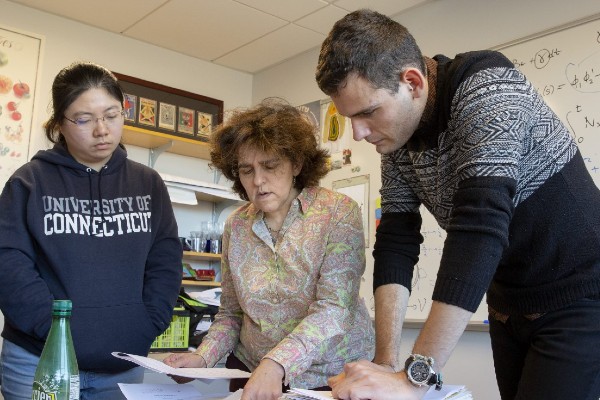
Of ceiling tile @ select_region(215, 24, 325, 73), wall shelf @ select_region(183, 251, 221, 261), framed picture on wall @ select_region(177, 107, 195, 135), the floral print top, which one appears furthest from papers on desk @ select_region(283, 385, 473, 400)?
framed picture on wall @ select_region(177, 107, 195, 135)

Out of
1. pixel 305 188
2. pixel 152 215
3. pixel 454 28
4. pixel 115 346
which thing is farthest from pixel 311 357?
pixel 454 28

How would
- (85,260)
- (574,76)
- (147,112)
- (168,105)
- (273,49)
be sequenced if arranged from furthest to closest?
1. (273,49)
2. (168,105)
3. (147,112)
4. (574,76)
5. (85,260)

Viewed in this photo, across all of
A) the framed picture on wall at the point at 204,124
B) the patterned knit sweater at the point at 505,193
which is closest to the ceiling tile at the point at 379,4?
the framed picture on wall at the point at 204,124

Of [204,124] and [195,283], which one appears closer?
[195,283]

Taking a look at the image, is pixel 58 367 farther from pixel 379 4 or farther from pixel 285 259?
pixel 379 4

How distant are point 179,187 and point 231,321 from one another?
209 cm

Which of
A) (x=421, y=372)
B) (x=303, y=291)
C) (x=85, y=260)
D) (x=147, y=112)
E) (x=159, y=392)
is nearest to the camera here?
(x=421, y=372)

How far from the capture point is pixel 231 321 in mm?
1489

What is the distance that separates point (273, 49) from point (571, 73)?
1827 mm

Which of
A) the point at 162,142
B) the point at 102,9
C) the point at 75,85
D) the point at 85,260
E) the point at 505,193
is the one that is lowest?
the point at 85,260

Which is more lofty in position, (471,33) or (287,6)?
(287,6)

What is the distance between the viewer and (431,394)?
97cm

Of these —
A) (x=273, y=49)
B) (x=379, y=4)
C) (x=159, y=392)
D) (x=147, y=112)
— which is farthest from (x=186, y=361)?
(x=273, y=49)

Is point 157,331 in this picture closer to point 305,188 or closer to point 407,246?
point 305,188
